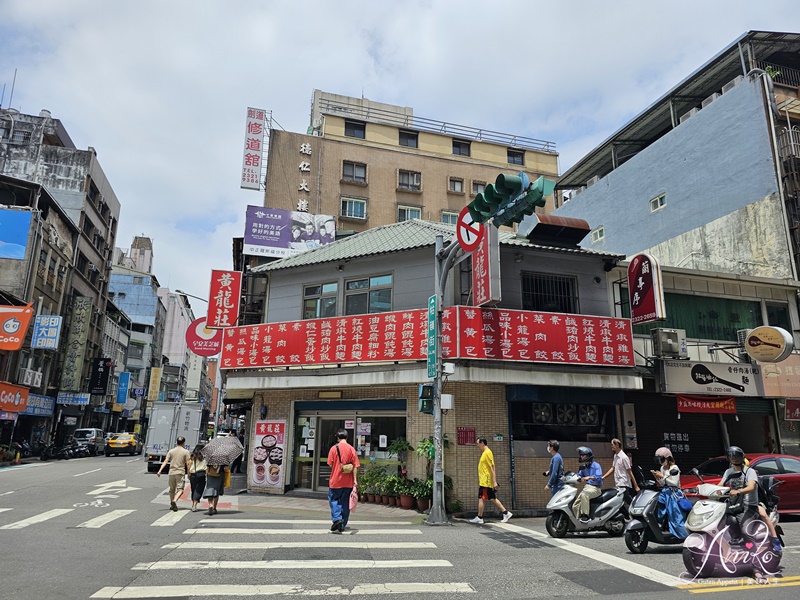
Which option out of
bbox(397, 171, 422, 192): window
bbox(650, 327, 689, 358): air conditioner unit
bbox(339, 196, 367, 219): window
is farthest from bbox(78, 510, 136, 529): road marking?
bbox(397, 171, 422, 192): window

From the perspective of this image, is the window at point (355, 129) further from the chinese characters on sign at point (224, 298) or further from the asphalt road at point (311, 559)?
the asphalt road at point (311, 559)

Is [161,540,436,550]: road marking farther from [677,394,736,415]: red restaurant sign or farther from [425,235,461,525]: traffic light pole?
[677,394,736,415]: red restaurant sign

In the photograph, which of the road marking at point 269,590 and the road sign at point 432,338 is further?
the road sign at point 432,338

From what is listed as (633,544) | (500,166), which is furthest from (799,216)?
(500,166)

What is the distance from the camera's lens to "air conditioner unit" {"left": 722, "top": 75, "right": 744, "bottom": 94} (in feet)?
70.4

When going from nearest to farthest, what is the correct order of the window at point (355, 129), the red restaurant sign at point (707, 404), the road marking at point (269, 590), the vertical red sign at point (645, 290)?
the road marking at point (269, 590), the vertical red sign at point (645, 290), the red restaurant sign at point (707, 404), the window at point (355, 129)

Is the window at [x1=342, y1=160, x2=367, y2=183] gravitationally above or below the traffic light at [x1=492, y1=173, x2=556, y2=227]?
Answer: above

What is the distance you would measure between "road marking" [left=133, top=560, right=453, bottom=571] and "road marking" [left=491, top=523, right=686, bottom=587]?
2289 mm

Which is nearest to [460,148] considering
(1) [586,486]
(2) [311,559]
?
(1) [586,486]

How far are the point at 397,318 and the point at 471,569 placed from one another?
7819 millimetres

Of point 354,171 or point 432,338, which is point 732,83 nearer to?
point 432,338

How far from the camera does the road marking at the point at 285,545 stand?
8.41 m

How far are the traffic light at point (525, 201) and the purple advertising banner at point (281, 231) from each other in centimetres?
1966

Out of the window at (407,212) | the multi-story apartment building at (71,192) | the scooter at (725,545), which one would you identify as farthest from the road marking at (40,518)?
the multi-story apartment building at (71,192)
